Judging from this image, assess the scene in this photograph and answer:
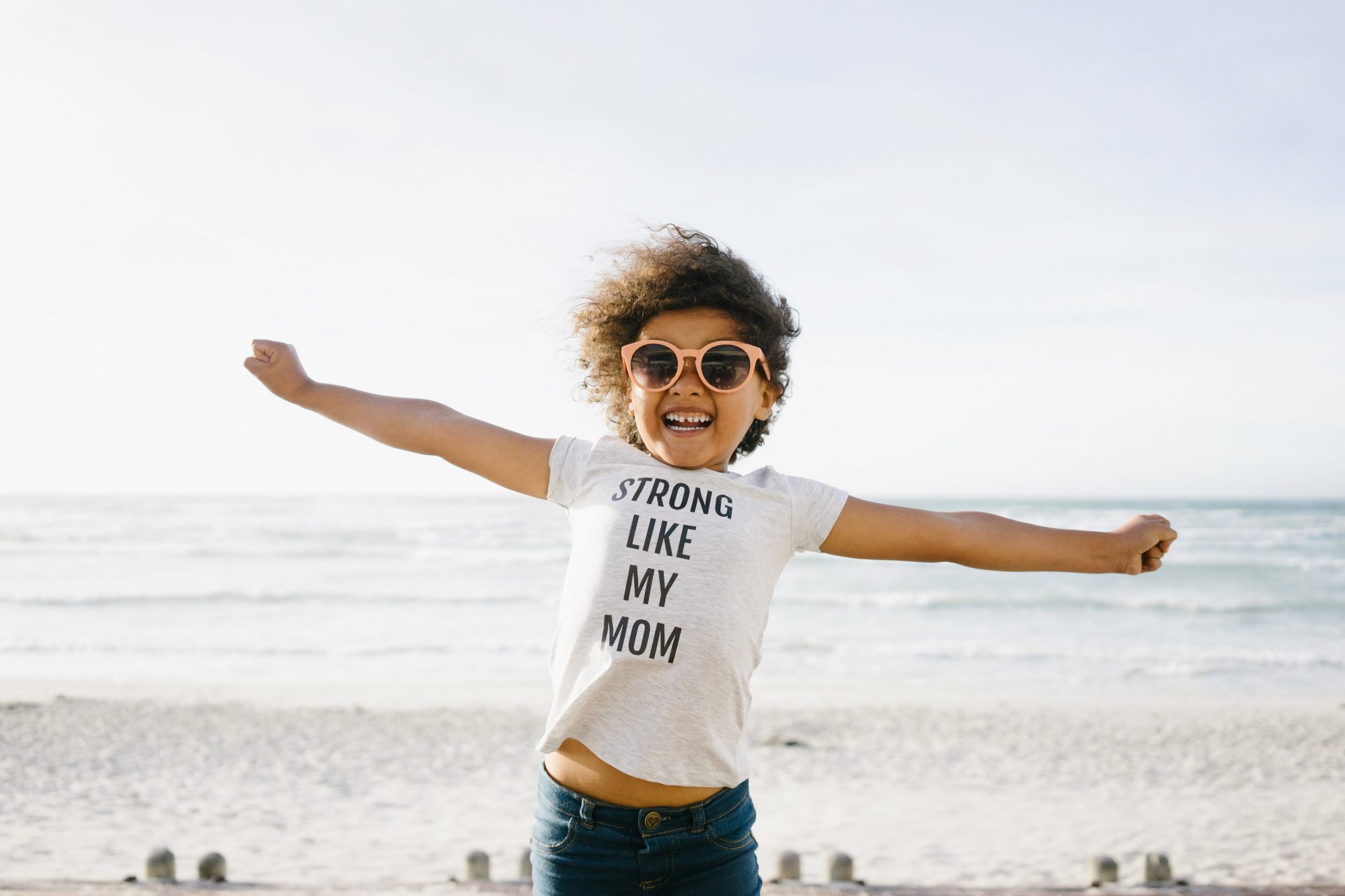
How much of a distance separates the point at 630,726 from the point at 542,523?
35114mm

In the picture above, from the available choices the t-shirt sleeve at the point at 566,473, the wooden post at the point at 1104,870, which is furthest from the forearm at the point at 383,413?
the wooden post at the point at 1104,870

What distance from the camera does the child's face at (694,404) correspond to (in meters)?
2.07

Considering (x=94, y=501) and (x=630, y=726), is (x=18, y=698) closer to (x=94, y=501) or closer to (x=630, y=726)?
(x=630, y=726)

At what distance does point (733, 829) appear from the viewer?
1.94 meters

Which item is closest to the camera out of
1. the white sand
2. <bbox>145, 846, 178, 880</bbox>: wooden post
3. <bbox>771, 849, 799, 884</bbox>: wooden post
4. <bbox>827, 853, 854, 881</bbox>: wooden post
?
<bbox>145, 846, 178, 880</bbox>: wooden post

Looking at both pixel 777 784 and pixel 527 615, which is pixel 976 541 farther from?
pixel 527 615

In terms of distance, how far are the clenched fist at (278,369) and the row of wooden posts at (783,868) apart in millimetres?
2066

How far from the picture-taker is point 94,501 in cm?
5422

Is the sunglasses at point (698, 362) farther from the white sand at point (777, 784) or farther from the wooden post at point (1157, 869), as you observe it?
the white sand at point (777, 784)

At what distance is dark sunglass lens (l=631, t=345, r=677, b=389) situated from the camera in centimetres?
208

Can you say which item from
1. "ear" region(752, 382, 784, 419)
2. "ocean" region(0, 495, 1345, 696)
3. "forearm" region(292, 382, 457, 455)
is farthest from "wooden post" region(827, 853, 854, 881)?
"ocean" region(0, 495, 1345, 696)

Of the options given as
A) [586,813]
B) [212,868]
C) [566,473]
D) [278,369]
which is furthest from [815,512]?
[212,868]

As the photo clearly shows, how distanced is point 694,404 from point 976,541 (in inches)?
27.1

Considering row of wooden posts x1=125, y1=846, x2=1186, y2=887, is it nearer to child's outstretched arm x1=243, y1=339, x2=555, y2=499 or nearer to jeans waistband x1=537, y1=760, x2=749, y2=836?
jeans waistband x1=537, y1=760, x2=749, y2=836
